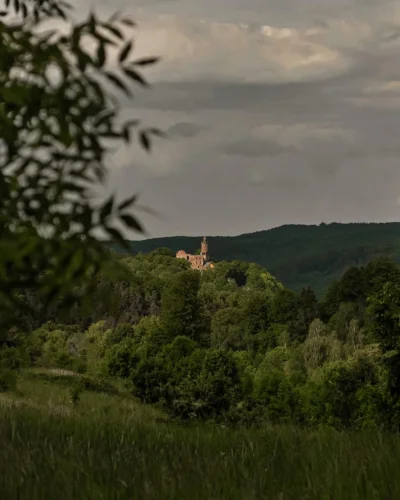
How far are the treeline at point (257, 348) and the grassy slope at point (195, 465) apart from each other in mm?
32503

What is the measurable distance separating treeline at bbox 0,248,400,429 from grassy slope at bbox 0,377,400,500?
3250 centimetres

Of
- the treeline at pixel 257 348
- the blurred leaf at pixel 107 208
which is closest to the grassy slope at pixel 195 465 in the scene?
the blurred leaf at pixel 107 208

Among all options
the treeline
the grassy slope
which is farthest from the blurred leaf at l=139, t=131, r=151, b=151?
the treeline

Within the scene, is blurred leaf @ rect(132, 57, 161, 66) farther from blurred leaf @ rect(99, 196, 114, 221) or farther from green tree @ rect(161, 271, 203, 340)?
green tree @ rect(161, 271, 203, 340)

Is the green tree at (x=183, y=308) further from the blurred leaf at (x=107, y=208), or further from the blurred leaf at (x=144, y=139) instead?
the blurred leaf at (x=107, y=208)

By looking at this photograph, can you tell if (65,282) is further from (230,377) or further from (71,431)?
(230,377)

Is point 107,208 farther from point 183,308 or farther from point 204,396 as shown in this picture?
point 183,308

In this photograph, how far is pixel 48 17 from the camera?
5363mm

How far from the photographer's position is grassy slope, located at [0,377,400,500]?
5.46 m

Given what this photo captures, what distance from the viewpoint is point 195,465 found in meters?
6.52

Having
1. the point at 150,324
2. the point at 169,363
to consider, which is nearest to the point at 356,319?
the point at 169,363

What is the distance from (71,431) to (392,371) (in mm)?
52085

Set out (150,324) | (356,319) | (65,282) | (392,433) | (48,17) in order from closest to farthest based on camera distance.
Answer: (65,282) < (48,17) < (392,433) < (356,319) < (150,324)

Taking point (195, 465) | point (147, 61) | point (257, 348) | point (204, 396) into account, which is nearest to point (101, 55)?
point (147, 61)
